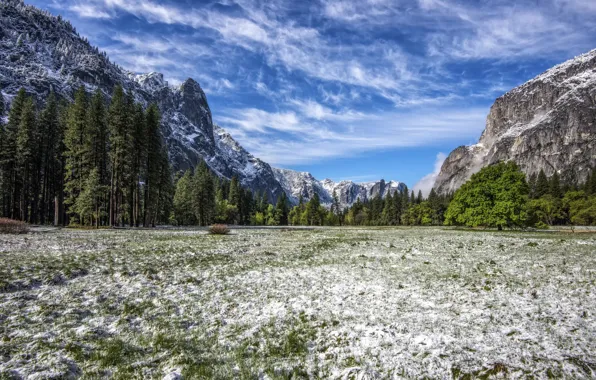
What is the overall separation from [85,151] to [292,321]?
1777 inches

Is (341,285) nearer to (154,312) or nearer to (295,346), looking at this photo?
(295,346)

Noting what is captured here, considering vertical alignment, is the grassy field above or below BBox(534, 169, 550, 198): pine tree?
below

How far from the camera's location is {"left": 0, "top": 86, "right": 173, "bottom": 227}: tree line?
41.6 m

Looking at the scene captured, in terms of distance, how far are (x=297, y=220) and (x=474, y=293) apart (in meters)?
140

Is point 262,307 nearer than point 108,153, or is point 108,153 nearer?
point 262,307

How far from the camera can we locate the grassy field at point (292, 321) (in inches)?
232

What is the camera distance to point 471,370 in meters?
5.66

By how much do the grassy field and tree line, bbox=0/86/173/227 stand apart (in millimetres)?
32551

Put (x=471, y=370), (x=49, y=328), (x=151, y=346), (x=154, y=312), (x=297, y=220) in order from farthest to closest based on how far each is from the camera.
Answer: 1. (x=297, y=220)
2. (x=154, y=312)
3. (x=49, y=328)
4. (x=151, y=346)
5. (x=471, y=370)

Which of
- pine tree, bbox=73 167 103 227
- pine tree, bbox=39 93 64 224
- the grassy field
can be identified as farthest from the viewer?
pine tree, bbox=39 93 64 224

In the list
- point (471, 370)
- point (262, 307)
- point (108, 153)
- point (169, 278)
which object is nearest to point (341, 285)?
point (262, 307)

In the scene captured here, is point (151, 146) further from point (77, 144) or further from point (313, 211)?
point (313, 211)

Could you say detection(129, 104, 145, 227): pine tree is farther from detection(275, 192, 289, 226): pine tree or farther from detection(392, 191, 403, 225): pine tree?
detection(392, 191, 403, 225): pine tree

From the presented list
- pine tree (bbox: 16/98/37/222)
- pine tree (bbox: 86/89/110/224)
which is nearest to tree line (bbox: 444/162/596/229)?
pine tree (bbox: 86/89/110/224)
